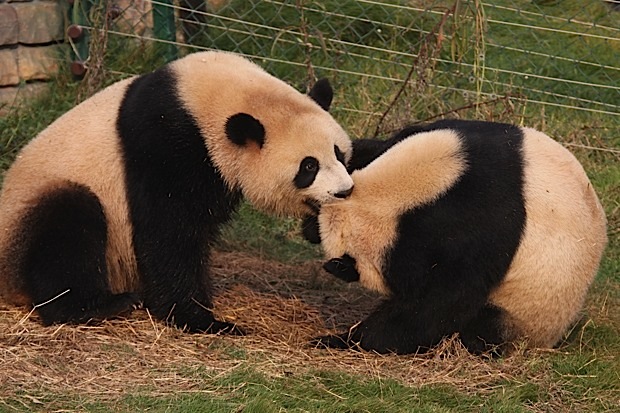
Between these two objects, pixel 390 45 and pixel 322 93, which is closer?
pixel 322 93

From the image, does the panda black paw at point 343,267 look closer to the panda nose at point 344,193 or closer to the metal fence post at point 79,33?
the panda nose at point 344,193

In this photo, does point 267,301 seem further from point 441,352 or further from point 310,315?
point 441,352

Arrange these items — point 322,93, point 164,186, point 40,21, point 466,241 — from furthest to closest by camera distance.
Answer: point 40,21 < point 322,93 < point 164,186 < point 466,241

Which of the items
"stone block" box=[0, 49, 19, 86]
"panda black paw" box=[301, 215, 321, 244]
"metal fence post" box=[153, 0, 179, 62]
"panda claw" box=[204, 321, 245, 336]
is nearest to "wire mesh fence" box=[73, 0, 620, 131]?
"metal fence post" box=[153, 0, 179, 62]

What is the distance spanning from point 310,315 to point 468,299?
1.00m

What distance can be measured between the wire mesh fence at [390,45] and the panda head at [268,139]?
7.34 ft

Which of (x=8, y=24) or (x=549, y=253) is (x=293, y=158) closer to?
(x=549, y=253)

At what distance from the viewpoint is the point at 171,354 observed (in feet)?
15.1

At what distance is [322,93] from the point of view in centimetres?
504

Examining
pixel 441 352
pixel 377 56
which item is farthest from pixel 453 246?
pixel 377 56

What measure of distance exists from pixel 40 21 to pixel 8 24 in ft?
0.96

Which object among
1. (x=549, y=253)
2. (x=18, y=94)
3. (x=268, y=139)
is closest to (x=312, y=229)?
(x=268, y=139)

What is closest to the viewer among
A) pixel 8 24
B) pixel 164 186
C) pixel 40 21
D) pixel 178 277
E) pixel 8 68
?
pixel 164 186

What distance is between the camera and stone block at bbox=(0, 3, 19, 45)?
701 cm
